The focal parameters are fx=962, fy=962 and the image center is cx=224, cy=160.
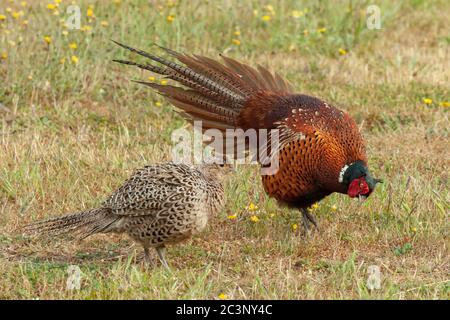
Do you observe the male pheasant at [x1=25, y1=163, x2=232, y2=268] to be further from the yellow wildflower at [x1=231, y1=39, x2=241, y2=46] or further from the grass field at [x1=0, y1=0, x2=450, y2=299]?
the yellow wildflower at [x1=231, y1=39, x2=241, y2=46]

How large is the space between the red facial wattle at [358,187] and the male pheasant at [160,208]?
31.2 inches

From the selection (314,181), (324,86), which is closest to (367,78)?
(324,86)

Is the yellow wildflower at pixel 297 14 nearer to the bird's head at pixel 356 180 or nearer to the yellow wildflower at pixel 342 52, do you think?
the yellow wildflower at pixel 342 52

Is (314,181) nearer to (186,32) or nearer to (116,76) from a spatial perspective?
(116,76)

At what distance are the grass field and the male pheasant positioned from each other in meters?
0.21

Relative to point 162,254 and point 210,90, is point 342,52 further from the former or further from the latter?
point 162,254

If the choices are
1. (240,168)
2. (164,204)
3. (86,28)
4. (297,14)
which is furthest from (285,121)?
(297,14)

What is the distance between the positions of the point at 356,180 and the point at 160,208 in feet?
4.28

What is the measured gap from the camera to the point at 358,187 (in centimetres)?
615

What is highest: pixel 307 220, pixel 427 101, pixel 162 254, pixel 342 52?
pixel 342 52

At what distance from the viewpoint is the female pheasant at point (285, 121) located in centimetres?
623

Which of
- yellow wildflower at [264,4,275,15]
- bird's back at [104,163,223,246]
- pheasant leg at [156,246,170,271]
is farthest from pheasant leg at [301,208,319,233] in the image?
yellow wildflower at [264,4,275,15]

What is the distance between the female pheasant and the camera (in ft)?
20.4

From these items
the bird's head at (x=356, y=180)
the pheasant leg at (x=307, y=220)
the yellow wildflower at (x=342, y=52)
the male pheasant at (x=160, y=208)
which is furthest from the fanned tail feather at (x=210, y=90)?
the yellow wildflower at (x=342, y=52)
